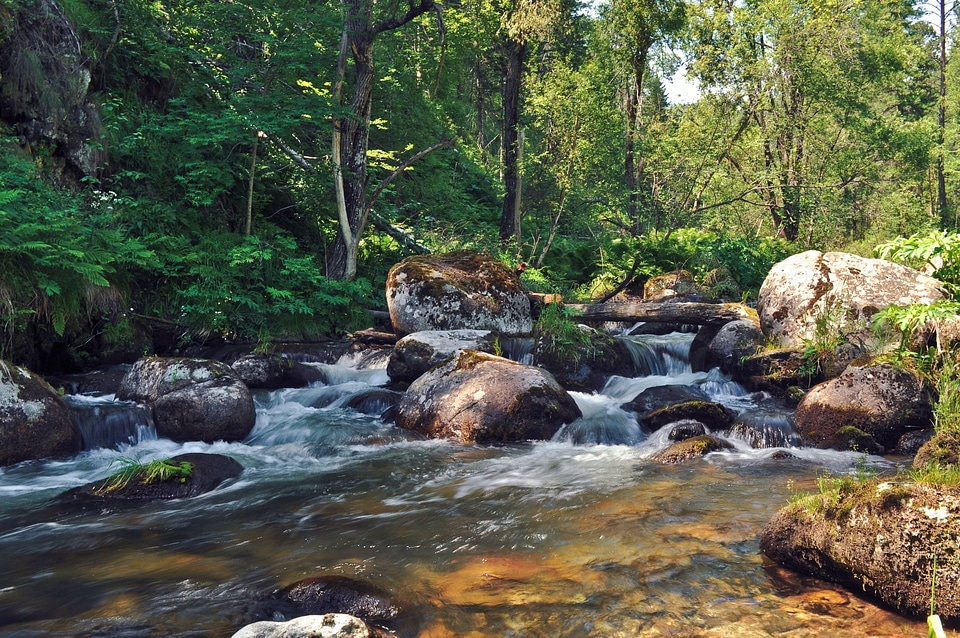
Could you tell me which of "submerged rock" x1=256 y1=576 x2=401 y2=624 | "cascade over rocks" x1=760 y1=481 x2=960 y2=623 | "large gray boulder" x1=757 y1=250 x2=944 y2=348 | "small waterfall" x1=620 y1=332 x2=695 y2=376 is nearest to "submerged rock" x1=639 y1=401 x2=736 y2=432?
"large gray boulder" x1=757 y1=250 x2=944 y2=348

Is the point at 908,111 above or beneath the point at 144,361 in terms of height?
above

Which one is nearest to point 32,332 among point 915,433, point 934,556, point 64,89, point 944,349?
point 64,89

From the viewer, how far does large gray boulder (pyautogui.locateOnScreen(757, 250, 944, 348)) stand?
30.1 ft

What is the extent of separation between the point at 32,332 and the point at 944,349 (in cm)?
1117

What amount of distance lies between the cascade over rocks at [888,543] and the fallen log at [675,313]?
293 inches

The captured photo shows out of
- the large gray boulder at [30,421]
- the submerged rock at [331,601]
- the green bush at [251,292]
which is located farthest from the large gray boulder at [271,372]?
the submerged rock at [331,601]

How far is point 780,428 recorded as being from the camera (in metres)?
7.40

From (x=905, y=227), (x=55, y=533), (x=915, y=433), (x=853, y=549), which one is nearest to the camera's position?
(x=853, y=549)

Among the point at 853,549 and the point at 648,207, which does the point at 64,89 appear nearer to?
the point at 853,549

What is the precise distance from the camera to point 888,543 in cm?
331

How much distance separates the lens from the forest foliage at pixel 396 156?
10195mm

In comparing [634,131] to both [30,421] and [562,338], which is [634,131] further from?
[30,421]

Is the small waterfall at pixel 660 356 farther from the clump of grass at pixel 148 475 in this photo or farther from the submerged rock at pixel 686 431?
the clump of grass at pixel 148 475

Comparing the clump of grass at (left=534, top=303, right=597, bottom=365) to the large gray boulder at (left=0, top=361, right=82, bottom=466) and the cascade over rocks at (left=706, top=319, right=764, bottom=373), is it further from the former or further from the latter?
the large gray boulder at (left=0, top=361, right=82, bottom=466)
